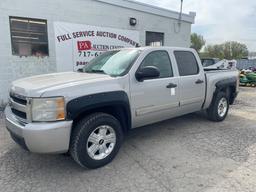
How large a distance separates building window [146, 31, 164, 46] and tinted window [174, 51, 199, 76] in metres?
5.36

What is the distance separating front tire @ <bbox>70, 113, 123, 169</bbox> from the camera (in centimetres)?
331

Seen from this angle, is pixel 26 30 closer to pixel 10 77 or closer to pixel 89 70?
pixel 10 77

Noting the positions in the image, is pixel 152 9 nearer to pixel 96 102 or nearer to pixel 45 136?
pixel 96 102

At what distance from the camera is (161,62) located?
15.0 ft

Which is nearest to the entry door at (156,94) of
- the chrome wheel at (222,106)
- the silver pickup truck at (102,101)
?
the silver pickup truck at (102,101)

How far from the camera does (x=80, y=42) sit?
8539 mm

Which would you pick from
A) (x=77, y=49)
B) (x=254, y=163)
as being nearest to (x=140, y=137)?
(x=254, y=163)

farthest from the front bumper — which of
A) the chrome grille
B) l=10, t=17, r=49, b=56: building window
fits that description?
l=10, t=17, r=49, b=56: building window

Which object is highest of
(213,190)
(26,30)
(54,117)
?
(26,30)

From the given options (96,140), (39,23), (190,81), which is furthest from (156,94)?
(39,23)

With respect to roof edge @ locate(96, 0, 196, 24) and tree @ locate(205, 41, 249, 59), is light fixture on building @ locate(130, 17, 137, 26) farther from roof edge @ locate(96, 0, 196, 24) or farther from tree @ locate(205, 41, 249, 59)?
tree @ locate(205, 41, 249, 59)

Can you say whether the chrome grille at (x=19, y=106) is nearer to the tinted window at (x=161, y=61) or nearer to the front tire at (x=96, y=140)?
the front tire at (x=96, y=140)

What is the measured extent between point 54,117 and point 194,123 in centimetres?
395

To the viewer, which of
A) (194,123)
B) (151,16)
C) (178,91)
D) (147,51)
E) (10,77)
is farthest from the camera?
(151,16)
